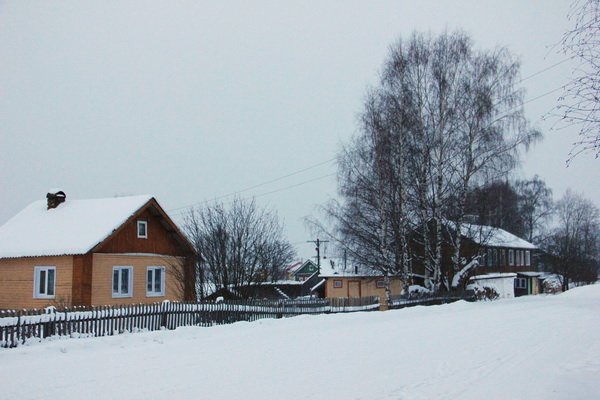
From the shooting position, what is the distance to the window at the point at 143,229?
97.8 feet

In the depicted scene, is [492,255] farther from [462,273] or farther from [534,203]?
[534,203]

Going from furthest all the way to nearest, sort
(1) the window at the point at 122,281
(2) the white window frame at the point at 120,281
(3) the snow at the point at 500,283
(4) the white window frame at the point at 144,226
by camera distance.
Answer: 1. (3) the snow at the point at 500,283
2. (4) the white window frame at the point at 144,226
3. (1) the window at the point at 122,281
4. (2) the white window frame at the point at 120,281

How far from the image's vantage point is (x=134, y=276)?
29094mm

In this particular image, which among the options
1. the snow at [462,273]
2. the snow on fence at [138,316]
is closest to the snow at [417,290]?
the snow at [462,273]

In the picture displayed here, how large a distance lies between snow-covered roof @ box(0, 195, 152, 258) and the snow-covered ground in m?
11.5

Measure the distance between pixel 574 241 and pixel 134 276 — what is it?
59.5 metres

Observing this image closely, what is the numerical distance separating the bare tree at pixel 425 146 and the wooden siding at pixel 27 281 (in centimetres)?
1425

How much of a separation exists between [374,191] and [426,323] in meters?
11.7

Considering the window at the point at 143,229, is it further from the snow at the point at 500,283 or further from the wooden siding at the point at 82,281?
the snow at the point at 500,283

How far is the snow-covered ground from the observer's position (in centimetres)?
895

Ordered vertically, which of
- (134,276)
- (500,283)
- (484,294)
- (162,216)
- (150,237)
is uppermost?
(162,216)

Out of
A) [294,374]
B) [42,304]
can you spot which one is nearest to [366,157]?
[42,304]

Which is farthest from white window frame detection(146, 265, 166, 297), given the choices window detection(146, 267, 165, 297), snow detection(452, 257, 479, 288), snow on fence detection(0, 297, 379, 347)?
snow detection(452, 257, 479, 288)

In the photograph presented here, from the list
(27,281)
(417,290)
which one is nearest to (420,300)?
(417,290)
